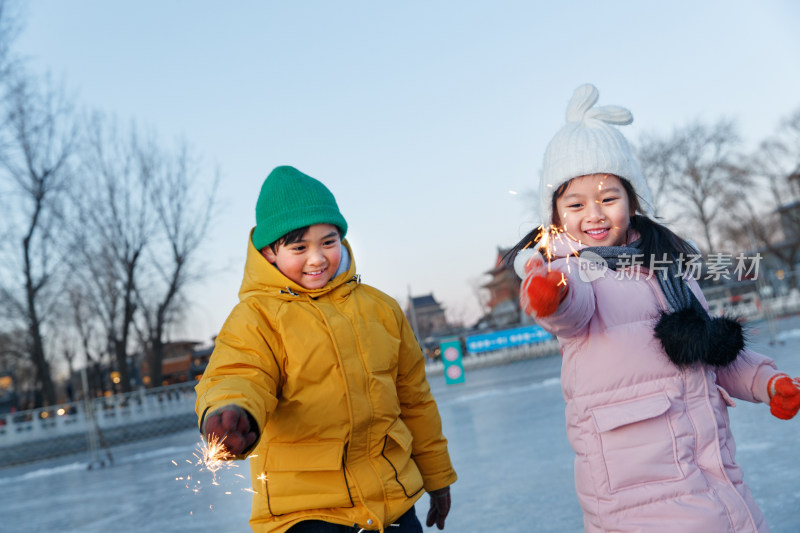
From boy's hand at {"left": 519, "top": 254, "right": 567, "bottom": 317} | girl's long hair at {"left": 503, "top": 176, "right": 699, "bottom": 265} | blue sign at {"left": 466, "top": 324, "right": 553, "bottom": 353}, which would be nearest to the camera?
boy's hand at {"left": 519, "top": 254, "right": 567, "bottom": 317}

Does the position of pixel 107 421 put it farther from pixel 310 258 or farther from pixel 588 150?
pixel 588 150

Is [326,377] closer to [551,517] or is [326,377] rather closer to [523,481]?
[551,517]

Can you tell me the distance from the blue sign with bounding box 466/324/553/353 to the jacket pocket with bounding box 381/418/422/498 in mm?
13351

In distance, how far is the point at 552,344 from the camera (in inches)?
635

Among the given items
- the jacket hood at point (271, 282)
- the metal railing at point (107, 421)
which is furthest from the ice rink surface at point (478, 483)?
the metal railing at point (107, 421)

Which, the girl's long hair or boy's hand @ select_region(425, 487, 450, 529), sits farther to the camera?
boy's hand @ select_region(425, 487, 450, 529)

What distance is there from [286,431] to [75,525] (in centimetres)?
420

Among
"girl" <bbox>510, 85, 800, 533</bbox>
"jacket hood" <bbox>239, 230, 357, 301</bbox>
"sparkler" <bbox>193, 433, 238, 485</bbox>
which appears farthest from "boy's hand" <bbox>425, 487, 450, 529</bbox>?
"sparkler" <bbox>193, 433, 238, 485</bbox>

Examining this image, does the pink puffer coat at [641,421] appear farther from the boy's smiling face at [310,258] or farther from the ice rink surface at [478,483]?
the boy's smiling face at [310,258]

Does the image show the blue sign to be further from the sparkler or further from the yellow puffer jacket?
the sparkler

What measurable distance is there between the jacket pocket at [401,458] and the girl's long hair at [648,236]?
64 centimetres

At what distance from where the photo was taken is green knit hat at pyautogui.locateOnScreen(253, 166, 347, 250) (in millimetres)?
1967

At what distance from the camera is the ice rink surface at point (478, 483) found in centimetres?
341

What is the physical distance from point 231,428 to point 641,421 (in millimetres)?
1013
